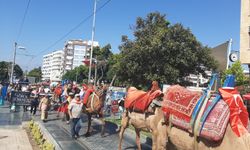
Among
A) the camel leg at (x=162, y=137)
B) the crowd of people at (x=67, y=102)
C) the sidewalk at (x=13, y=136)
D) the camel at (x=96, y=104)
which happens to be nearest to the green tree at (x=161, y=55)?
the crowd of people at (x=67, y=102)

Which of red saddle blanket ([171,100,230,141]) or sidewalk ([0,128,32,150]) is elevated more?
red saddle blanket ([171,100,230,141])

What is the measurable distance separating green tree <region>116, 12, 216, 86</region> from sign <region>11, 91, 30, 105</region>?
291 inches

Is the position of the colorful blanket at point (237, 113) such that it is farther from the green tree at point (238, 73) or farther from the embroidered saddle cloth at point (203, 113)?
the green tree at point (238, 73)

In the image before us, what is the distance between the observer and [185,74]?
86.8 feet

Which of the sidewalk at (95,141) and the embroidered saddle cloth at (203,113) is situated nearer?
the embroidered saddle cloth at (203,113)

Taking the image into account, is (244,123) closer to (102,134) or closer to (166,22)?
(102,134)

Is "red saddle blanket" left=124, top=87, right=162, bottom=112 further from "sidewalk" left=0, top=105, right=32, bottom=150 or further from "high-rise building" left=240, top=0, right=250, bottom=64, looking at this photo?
"high-rise building" left=240, top=0, right=250, bottom=64

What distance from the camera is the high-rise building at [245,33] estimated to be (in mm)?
26359

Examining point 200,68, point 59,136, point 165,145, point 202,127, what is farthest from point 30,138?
point 200,68

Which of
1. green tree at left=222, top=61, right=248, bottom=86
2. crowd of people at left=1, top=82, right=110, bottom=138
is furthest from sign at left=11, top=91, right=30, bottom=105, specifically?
green tree at left=222, top=61, right=248, bottom=86

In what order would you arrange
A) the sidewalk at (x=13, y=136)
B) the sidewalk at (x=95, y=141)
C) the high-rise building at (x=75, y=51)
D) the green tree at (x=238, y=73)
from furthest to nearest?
the high-rise building at (x=75, y=51)
the green tree at (x=238, y=73)
the sidewalk at (x=13, y=136)
the sidewalk at (x=95, y=141)

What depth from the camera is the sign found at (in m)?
24.5

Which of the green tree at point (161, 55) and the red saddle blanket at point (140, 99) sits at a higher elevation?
the green tree at point (161, 55)

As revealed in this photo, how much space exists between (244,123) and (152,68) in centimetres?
2092
